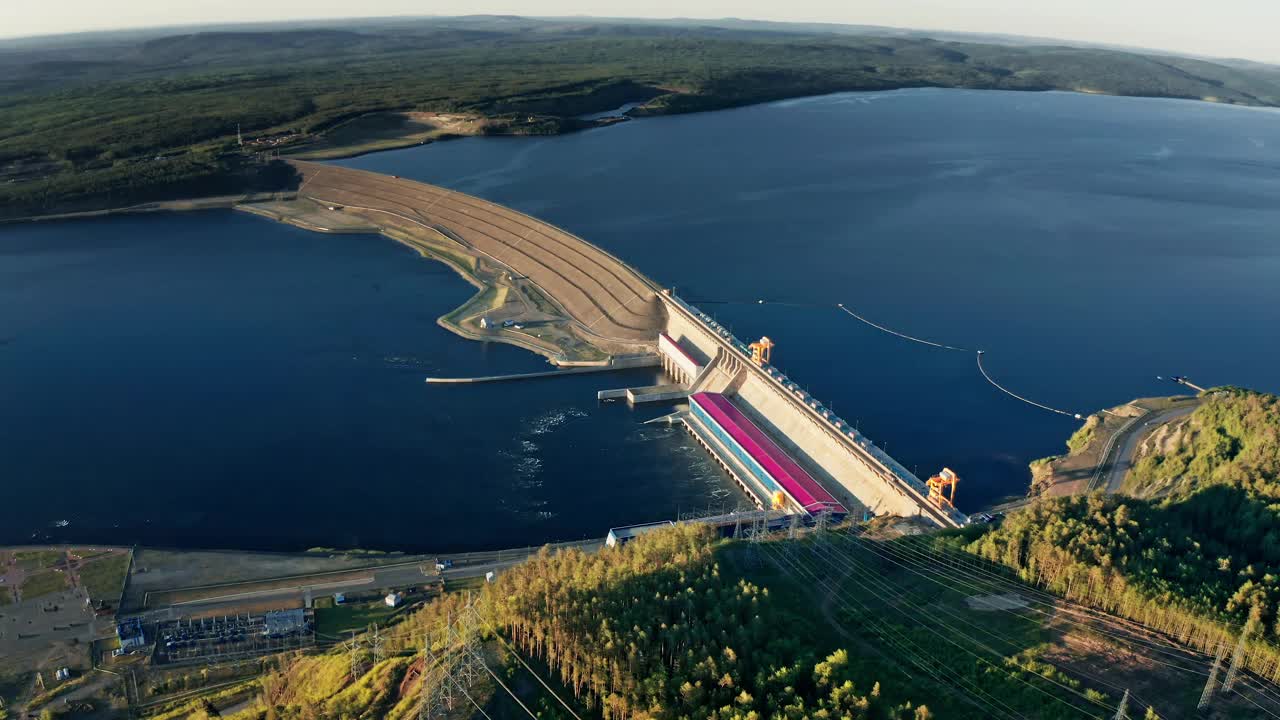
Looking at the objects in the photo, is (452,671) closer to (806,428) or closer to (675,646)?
(675,646)

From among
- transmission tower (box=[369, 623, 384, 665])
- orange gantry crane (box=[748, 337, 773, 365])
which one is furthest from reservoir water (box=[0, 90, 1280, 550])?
transmission tower (box=[369, 623, 384, 665])

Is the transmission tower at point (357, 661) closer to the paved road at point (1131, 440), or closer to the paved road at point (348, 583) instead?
the paved road at point (348, 583)

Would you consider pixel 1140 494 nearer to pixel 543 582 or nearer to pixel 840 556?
pixel 840 556

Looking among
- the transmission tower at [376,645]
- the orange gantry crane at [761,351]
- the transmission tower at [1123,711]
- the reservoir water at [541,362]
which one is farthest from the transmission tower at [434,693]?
the orange gantry crane at [761,351]

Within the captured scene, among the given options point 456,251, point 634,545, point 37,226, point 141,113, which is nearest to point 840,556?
point 634,545

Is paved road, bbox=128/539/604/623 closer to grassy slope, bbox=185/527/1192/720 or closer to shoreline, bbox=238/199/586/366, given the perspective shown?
grassy slope, bbox=185/527/1192/720

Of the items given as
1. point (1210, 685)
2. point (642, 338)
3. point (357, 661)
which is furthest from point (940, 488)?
point (642, 338)
